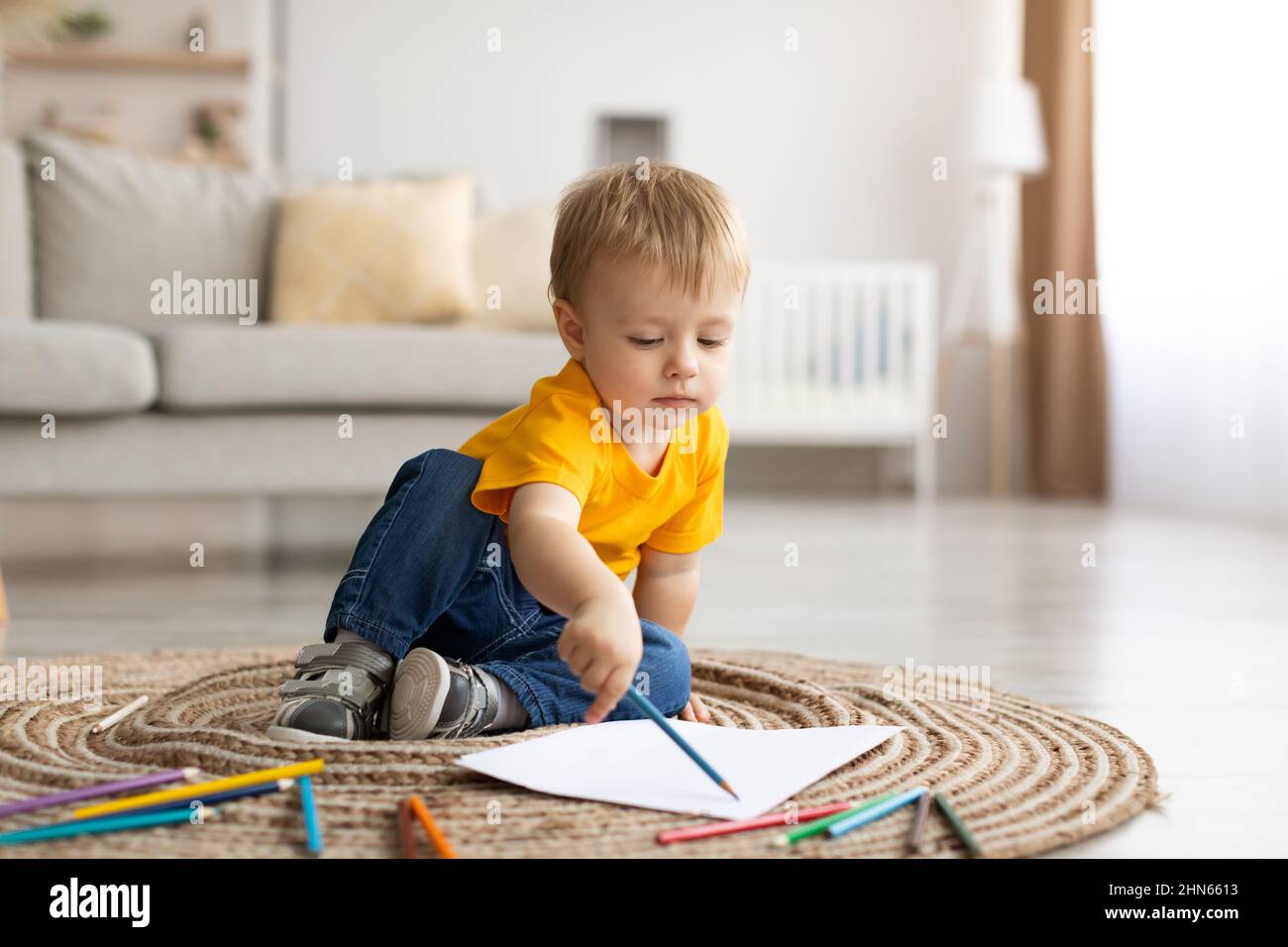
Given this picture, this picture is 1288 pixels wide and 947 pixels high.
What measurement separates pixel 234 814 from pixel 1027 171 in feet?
11.7

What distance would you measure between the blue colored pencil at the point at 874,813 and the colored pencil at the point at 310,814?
257 mm

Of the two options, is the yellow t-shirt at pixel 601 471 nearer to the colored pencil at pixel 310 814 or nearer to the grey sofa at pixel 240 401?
the colored pencil at pixel 310 814

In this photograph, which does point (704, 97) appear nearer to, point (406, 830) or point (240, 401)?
point (240, 401)

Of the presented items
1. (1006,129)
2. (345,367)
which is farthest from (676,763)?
(1006,129)

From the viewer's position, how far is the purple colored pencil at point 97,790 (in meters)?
0.66

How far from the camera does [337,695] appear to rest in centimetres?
83

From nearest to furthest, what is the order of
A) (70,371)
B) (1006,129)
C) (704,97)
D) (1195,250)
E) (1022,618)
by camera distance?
1. (1022,618)
2. (70,371)
3. (1195,250)
4. (1006,129)
5. (704,97)

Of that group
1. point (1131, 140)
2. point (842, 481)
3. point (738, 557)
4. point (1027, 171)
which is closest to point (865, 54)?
point (1027, 171)

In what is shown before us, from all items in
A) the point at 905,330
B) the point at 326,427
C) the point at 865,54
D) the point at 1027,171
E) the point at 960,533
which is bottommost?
the point at 960,533

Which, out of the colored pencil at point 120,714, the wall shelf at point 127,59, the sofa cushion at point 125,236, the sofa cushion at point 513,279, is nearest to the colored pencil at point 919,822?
the colored pencil at point 120,714

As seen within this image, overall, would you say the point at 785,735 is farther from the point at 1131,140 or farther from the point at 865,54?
the point at 865,54

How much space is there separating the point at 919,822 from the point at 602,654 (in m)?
0.19

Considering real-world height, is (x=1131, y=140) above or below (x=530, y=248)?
above
